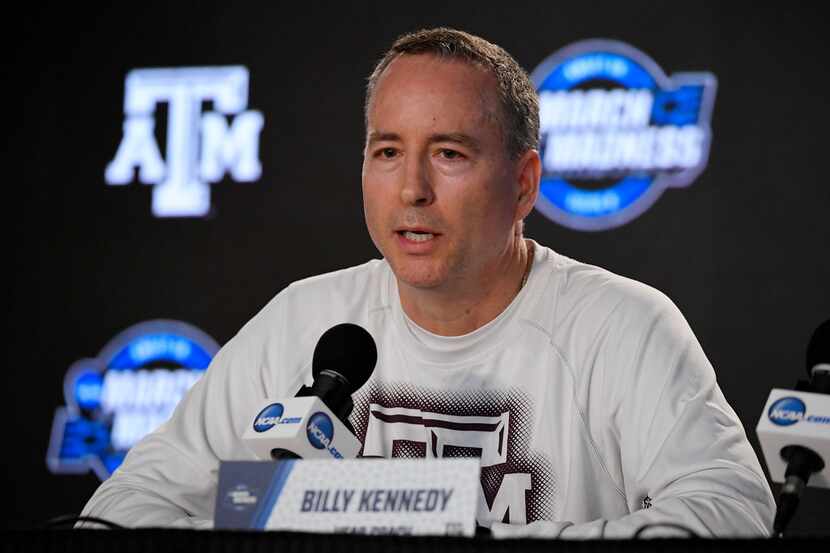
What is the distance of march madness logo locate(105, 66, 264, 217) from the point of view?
4020mm

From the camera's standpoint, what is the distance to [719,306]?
3.55m

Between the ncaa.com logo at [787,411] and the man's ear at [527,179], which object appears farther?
the man's ear at [527,179]

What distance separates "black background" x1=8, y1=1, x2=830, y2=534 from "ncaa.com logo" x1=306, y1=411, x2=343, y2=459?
7.87 ft

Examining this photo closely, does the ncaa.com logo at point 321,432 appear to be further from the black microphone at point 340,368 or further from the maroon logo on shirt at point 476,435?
the maroon logo on shirt at point 476,435

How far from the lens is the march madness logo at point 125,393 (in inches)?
156

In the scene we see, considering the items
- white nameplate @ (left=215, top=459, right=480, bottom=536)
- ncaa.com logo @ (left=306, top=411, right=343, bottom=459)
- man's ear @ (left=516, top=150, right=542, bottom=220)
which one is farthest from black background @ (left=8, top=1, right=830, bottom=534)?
white nameplate @ (left=215, top=459, right=480, bottom=536)

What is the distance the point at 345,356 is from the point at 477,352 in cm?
48

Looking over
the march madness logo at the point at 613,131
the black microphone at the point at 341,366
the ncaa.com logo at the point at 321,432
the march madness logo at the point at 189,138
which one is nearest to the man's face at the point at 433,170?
the black microphone at the point at 341,366

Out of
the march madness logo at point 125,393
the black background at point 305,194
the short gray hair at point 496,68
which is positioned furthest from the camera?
the march madness logo at point 125,393

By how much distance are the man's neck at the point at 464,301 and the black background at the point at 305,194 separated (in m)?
1.72

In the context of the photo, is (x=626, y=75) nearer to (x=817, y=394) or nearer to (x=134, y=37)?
(x=134, y=37)

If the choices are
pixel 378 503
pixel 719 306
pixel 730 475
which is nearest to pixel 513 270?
pixel 730 475

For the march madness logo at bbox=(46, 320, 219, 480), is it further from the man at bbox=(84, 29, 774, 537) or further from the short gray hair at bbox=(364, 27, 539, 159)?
the short gray hair at bbox=(364, 27, 539, 159)

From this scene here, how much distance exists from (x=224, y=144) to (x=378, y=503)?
3067 mm
